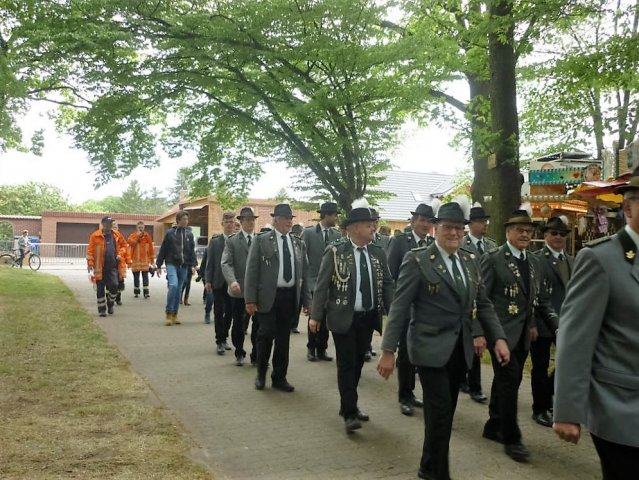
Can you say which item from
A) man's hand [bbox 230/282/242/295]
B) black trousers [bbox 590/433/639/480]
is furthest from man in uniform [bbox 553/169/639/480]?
man's hand [bbox 230/282/242/295]

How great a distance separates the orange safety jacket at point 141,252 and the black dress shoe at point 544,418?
40.4 feet

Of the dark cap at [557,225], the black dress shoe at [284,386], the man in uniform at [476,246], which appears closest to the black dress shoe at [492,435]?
the man in uniform at [476,246]

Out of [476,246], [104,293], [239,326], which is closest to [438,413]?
[476,246]

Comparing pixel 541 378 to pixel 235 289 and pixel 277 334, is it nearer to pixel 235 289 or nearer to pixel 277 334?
pixel 277 334

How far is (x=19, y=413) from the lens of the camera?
18.6 ft

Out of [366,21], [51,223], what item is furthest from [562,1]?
[51,223]

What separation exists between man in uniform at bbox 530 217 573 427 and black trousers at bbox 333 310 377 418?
1690mm

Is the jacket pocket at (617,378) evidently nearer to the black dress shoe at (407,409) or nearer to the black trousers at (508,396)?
the black trousers at (508,396)

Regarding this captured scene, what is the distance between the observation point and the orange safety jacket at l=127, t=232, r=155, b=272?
16219 mm

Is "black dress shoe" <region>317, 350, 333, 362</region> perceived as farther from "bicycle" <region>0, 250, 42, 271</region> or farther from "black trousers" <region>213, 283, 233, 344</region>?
"bicycle" <region>0, 250, 42, 271</region>

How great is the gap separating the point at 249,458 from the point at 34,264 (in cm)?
2854

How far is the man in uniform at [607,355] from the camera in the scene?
247cm

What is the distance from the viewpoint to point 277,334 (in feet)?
23.4

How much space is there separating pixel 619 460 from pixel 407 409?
3.76 m
